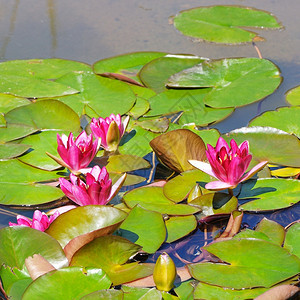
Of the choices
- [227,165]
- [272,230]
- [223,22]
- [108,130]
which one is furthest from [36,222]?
[223,22]

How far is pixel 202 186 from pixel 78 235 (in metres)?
0.68

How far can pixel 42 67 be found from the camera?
10.7ft

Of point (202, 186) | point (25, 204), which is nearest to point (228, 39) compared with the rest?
point (202, 186)

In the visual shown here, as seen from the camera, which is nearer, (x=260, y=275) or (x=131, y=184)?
(x=260, y=275)

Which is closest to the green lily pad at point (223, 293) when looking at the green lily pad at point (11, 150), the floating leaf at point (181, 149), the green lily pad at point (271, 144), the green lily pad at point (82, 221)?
the green lily pad at point (82, 221)

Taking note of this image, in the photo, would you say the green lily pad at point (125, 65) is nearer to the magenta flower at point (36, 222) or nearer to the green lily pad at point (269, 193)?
the green lily pad at point (269, 193)

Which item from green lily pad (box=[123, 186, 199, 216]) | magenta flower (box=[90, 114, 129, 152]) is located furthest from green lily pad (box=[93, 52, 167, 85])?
green lily pad (box=[123, 186, 199, 216])

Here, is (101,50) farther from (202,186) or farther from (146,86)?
(202,186)

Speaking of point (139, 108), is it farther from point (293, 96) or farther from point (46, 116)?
point (293, 96)

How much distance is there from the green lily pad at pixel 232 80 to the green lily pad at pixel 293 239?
1022 millimetres

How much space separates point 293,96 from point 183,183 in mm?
1056

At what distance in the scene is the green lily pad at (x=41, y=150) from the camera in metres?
2.47

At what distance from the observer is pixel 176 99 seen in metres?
2.96

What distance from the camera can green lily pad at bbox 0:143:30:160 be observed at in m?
2.48
